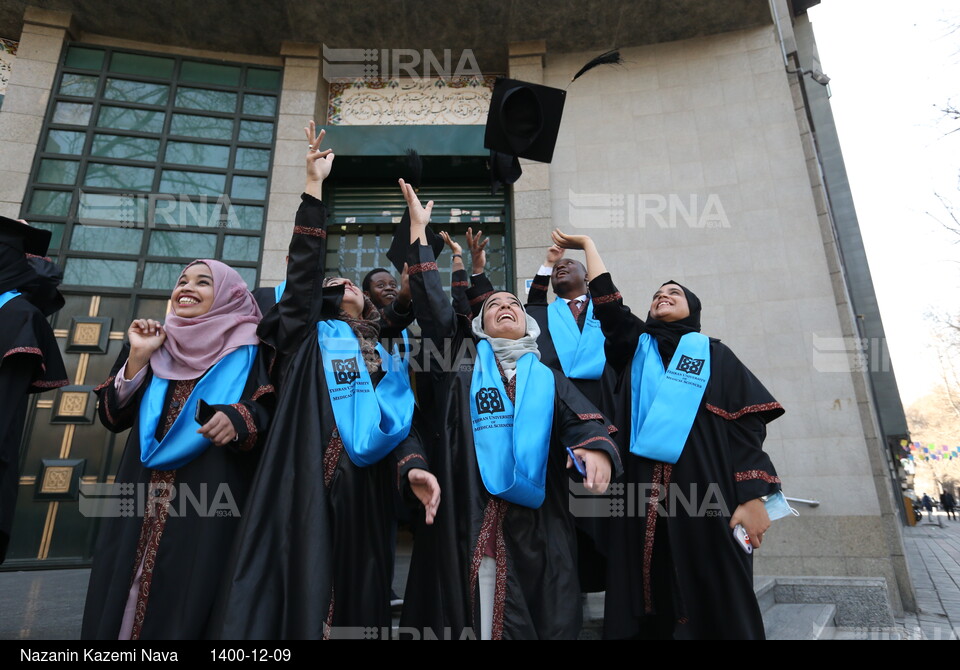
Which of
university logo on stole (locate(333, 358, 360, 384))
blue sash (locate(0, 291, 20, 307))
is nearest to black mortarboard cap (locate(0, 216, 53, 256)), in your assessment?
blue sash (locate(0, 291, 20, 307))

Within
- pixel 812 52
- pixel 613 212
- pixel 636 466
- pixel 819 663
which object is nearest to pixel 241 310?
pixel 636 466

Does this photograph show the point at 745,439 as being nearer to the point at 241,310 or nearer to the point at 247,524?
the point at 247,524

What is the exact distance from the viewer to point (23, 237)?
3082 millimetres

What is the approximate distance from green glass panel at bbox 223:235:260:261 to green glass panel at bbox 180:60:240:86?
229 centimetres

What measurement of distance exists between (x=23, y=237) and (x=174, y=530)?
217cm

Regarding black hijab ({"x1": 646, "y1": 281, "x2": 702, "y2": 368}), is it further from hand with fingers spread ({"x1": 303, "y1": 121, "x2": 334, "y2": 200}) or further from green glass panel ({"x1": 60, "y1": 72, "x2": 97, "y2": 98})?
green glass panel ({"x1": 60, "y1": 72, "x2": 97, "y2": 98})

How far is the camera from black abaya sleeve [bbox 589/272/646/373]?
296 cm

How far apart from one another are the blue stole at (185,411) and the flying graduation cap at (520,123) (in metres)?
2.33

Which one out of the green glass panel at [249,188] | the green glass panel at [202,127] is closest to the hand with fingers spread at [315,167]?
the green glass panel at [249,188]

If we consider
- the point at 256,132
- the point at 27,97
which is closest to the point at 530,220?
the point at 256,132

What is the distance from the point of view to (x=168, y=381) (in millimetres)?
2504

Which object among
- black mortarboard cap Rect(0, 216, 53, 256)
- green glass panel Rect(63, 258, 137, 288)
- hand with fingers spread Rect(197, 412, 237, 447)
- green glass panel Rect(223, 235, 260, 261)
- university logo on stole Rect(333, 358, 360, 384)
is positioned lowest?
hand with fingers spread Rect(197, 412, 237, 447)

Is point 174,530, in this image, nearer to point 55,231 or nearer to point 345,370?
point 345,370

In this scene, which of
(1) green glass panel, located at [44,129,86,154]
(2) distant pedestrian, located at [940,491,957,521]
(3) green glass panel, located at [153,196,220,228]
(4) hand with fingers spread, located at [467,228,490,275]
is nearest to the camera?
(4) hand with fingers spread, located at [467,228,490,275]
